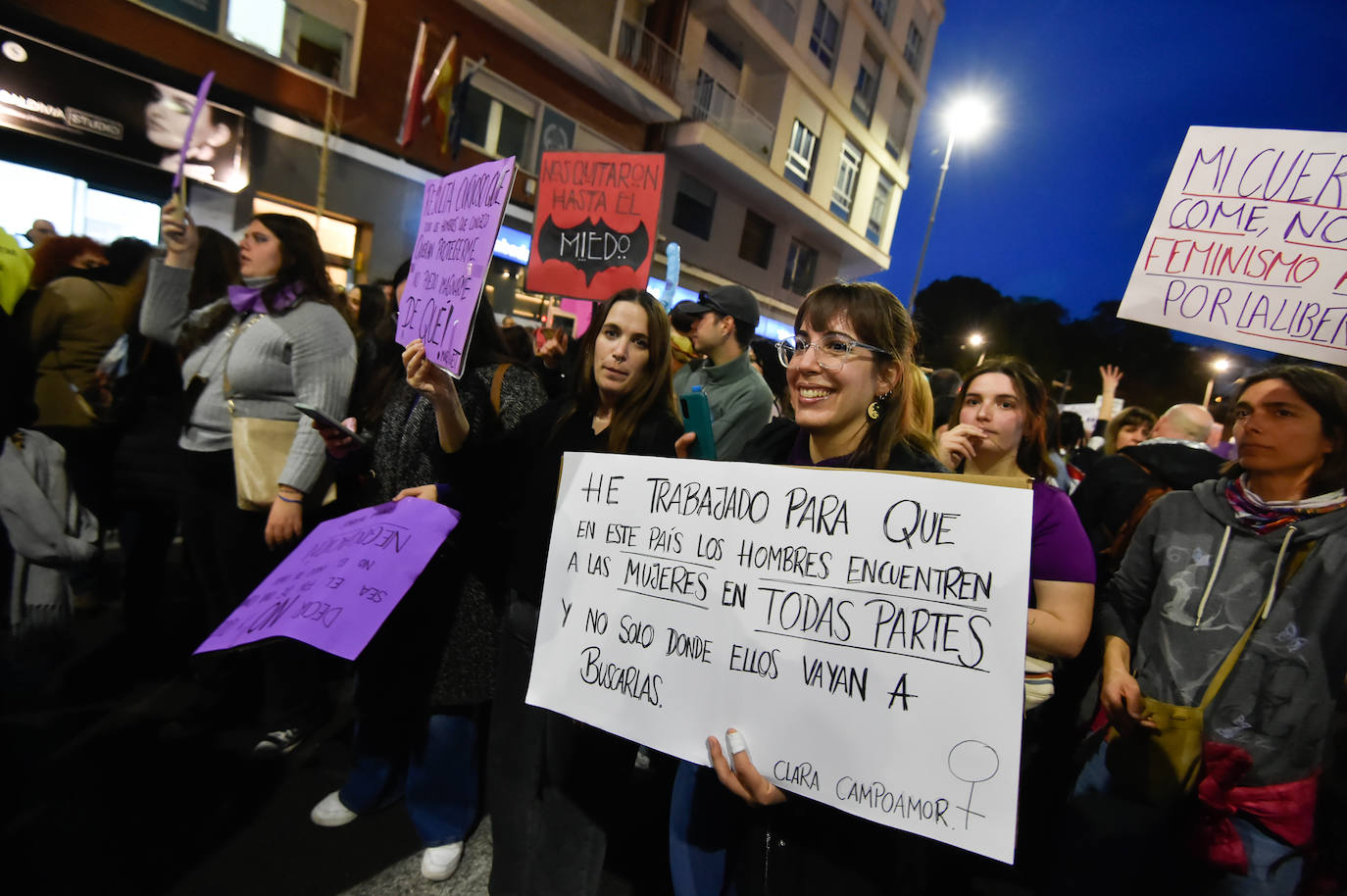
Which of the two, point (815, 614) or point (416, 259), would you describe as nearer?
point (815, 614)

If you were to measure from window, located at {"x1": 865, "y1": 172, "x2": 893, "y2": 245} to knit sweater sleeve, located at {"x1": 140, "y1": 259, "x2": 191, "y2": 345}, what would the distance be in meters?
22.9

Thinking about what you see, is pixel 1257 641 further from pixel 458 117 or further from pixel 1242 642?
pixel 458 117

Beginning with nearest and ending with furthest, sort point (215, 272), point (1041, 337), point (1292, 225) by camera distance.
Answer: point (1292, 225) → point (215, 272) → point (1041, 337)

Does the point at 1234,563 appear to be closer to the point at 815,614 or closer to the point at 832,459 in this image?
the point at 832,459

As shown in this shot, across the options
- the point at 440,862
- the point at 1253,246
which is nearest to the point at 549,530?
the point at 440,862

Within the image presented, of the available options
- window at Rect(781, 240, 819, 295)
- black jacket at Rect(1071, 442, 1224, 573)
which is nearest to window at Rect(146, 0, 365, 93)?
black jacket at Rect(1071, 442, 1224, 573)

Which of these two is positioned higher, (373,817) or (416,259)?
(416,259)

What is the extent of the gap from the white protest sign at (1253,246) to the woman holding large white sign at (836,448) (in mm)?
868

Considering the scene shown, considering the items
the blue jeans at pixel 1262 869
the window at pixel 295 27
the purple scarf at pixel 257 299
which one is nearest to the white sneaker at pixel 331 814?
the purple scarf at pixel 257 299

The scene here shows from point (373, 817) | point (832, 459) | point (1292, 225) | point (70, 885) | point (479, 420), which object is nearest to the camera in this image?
point (832, 459)

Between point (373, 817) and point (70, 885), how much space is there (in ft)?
2.97

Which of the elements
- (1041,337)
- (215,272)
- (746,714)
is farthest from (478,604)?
(1041,337)

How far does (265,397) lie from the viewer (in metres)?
2.56

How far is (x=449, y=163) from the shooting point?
37.6 ft
